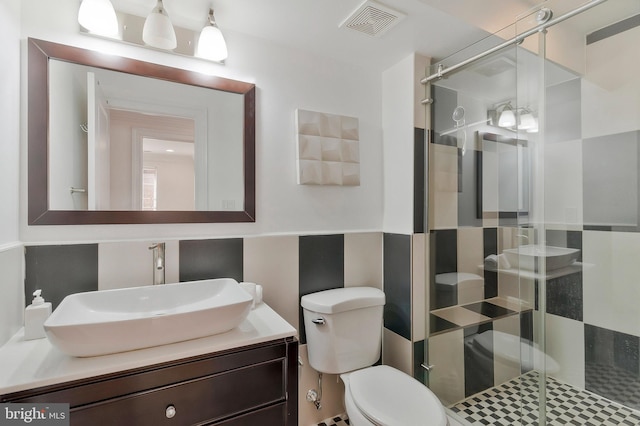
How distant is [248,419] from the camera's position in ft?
3.49

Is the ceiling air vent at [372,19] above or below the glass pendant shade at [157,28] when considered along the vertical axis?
above

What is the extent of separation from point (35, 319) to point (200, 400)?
0.66 meters

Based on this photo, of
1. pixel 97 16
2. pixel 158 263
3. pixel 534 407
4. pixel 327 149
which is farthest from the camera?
pixel 327 149

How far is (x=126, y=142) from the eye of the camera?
4.42 ft

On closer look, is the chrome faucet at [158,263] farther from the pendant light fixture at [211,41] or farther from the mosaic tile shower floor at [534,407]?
the mosaic tile shower floor at [534,407]

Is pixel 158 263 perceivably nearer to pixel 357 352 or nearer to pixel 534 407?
pixel 357 352

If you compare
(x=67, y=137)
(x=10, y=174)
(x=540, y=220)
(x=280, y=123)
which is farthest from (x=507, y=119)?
(x=10, y=174)

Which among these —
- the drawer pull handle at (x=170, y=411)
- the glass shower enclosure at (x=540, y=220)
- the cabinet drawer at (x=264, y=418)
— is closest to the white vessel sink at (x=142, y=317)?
the drawer pull handle at (x=170, y=411)

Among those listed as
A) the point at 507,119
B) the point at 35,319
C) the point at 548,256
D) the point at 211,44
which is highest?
the point at 211,44

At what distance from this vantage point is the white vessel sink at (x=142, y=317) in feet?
2.84

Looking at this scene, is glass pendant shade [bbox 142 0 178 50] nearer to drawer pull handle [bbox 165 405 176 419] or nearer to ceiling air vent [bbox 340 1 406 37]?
ceiling air vent [bbox 340 1 406 37]

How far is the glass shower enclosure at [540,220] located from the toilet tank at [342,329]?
0.40 m

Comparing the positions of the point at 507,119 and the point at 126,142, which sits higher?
the point at 507,119

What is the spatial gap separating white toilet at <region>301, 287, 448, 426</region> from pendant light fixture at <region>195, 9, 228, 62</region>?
1315mm
